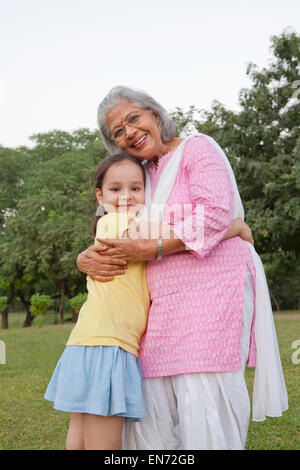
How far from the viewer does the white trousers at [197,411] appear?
7.63 ft

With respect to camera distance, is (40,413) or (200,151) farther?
(40,413)

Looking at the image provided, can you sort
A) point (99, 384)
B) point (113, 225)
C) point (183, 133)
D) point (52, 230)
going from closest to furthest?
point (99, 384) → point (113, 225) → point (183, 133) → point (52, 230)

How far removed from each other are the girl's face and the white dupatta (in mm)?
68

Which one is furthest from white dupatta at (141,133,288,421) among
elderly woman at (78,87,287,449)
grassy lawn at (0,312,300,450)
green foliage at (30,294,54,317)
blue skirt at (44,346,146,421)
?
green foliage at (30,294,54,317)

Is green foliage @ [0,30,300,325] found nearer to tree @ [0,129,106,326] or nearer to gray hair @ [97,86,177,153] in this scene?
tree @ [0,129,106,326]

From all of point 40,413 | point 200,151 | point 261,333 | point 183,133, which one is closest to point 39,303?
point 183,133

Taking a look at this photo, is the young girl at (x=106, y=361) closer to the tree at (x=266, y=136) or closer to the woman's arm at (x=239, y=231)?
the woman's arm at (x=239, y=231)

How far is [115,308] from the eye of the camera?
2.32 m

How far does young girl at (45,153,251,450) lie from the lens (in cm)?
219

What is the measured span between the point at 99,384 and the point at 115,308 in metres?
0.34

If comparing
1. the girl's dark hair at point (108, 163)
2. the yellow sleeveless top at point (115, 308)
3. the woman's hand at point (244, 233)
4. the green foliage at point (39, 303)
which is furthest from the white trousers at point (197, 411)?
the green foliage at point (39, 303)

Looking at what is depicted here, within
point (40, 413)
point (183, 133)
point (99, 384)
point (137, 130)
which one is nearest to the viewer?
point (99, 384)

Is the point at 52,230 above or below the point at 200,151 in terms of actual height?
above

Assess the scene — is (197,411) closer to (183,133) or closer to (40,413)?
(40,413)
